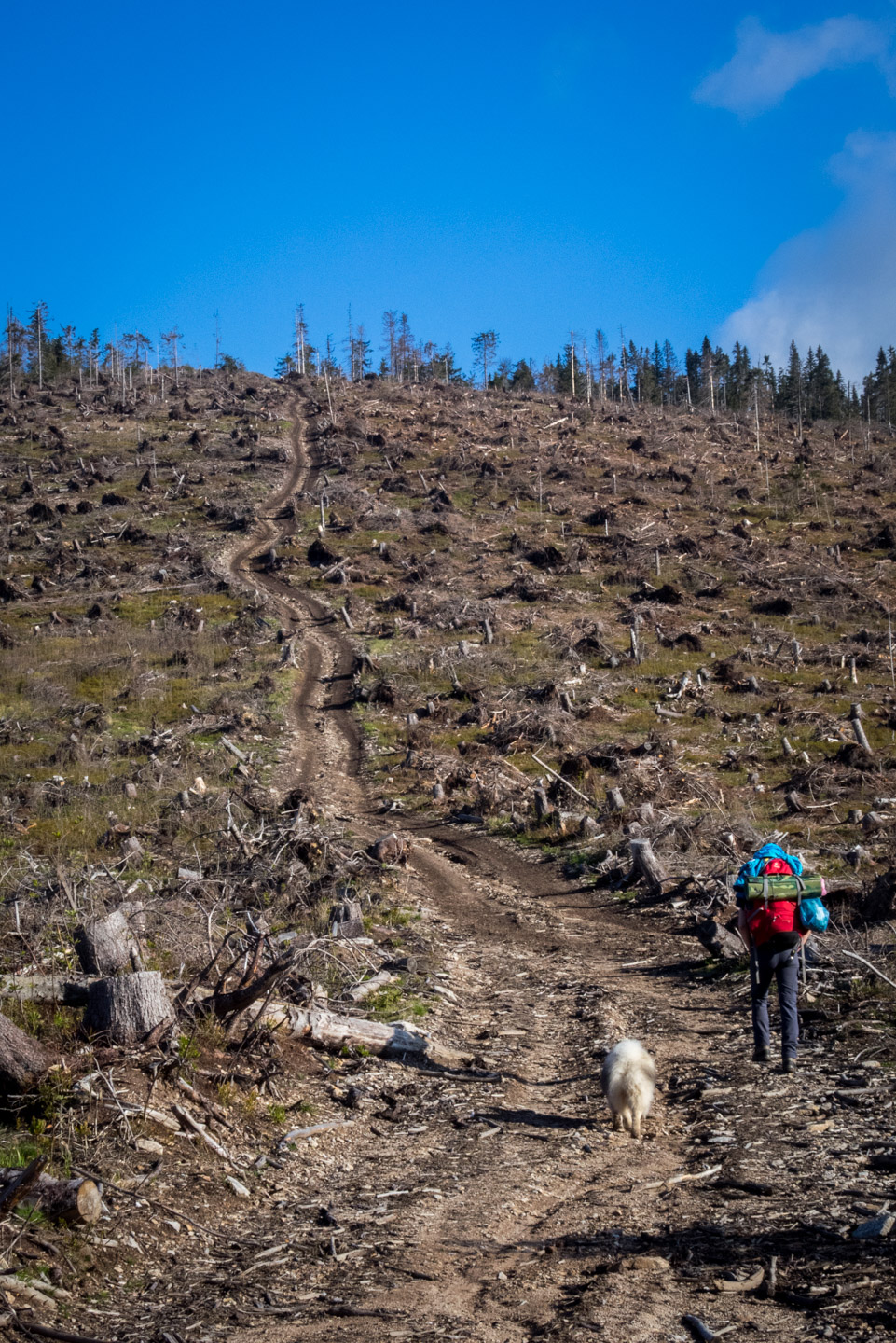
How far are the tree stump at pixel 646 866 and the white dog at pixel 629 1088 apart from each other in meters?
6.58

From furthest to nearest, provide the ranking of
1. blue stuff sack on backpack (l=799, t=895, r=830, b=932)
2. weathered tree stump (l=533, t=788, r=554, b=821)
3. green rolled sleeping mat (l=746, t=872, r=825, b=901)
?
weathered tree stump (l=533, t=788, r=554, b=821) → green rolled sleeping mat (l=746, t=872, r=825, b=901) → blue stuff sack on backpack (l=799, t=895, r=830, b=932)

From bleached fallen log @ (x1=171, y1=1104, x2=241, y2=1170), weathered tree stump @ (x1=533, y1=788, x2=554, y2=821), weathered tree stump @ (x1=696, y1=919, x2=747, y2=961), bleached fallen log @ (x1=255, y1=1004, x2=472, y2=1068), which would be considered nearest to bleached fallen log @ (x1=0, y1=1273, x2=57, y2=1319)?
bleached fallen log @ (x1=171, y1=1104, x2=241, y2=1170)

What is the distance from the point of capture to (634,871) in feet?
42.0

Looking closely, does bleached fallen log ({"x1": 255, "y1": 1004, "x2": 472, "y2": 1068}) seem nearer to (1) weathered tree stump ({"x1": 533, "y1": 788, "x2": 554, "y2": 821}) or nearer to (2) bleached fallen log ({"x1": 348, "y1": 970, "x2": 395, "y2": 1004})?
(2) bleached fallen log ({"x1": 348, "y1": 970, "x2": 395, "y2": 1004})

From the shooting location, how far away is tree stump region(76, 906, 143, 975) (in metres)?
5.93

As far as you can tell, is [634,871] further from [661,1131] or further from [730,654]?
[730,654]

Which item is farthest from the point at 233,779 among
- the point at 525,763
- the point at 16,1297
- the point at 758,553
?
the point at 758,553

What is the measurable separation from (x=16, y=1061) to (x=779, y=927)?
4.97m

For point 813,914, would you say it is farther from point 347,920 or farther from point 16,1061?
point 347,920

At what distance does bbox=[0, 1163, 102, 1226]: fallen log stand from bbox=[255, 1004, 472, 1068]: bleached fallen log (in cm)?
238

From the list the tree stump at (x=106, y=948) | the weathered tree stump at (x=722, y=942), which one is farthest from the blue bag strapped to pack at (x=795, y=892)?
the tree stump at (x=106, y=948)

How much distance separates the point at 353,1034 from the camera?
23.2ft

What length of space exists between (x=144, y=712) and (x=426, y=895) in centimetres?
1511

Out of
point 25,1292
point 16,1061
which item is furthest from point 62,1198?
point 16,1061
